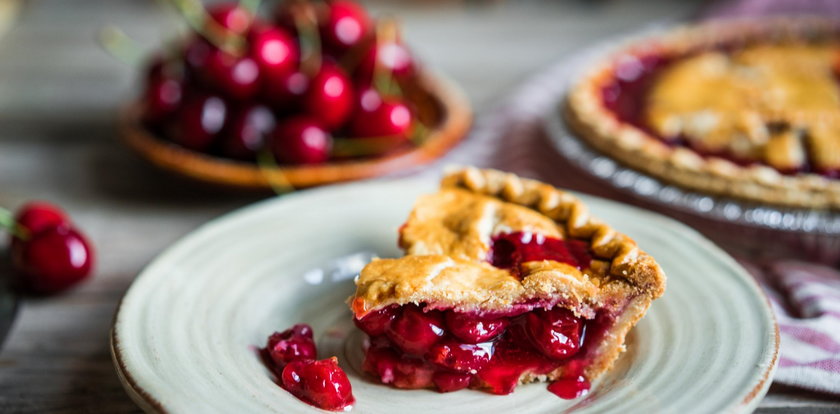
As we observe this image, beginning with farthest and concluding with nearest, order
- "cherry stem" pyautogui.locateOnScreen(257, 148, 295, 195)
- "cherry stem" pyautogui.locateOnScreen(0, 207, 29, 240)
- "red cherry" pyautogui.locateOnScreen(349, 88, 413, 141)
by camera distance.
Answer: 1. "red cherry" pyautogui.locateOnScreen(349, 88, 413, 141)
2. "cherry stem" pyautogui.locateOnScreen(257, 148, 295, 195)
3. "cherry stem" pyautogui.locateOnScreen(0, 207, 29, 240)

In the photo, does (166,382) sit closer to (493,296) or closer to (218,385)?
(218,385)

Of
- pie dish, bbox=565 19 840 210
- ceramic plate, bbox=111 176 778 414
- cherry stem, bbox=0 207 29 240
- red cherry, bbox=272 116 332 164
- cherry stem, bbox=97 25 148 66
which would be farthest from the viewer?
cherry stem, bbox=97 25 148 66

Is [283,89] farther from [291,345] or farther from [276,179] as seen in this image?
[291,345]

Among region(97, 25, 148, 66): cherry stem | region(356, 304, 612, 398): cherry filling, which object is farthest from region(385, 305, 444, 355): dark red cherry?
region(97, 25, 148, 66): cherry stem

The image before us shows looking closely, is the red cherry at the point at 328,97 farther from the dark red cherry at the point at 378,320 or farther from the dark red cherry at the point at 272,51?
the dark red cherry at the point at 378,320

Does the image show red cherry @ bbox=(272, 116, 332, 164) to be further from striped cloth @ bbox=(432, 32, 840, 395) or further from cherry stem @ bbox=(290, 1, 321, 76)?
striped cloth @ bbox=(432, 32, 840, 395)

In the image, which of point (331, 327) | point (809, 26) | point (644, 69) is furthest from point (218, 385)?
point (809, 26)

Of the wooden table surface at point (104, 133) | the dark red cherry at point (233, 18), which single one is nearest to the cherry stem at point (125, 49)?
the wooden table surface at point (104, 133)
